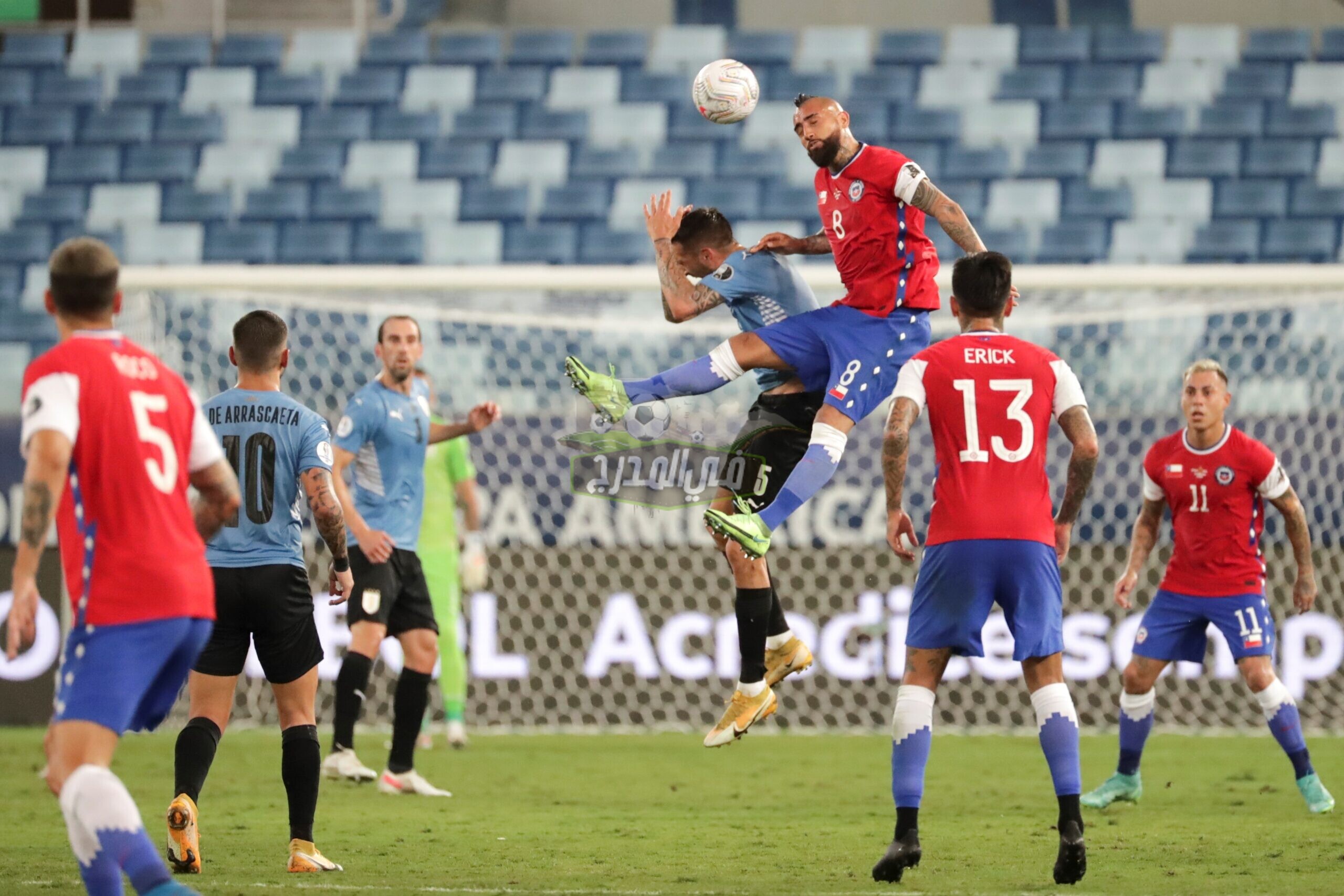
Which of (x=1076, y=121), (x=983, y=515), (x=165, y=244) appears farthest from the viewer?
(x=1076, y=121)

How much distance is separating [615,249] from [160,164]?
183 inches

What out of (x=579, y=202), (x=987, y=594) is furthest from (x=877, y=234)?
(x=579, y=202)

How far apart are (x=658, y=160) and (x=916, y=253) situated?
29.7 feet

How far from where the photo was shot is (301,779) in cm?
564

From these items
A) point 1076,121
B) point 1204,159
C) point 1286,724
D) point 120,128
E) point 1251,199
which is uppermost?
point 1076,121

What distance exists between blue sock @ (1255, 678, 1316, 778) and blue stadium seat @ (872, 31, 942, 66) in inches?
378

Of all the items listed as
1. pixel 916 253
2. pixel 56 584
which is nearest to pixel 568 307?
pixel 56 584

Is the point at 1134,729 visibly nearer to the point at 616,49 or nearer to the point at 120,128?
the point at 616,49

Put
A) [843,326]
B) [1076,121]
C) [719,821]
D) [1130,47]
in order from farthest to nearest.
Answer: [1130,47] → [1076,121] → [719,821] → [843,326]

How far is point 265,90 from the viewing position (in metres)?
16.0

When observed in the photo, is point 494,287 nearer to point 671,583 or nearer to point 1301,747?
point 671,583

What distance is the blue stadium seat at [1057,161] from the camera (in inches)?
584

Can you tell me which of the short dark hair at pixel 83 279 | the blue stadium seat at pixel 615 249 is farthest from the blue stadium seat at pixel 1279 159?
the short dark hair at pixel 83 279

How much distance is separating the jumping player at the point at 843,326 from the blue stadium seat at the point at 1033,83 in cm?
946
